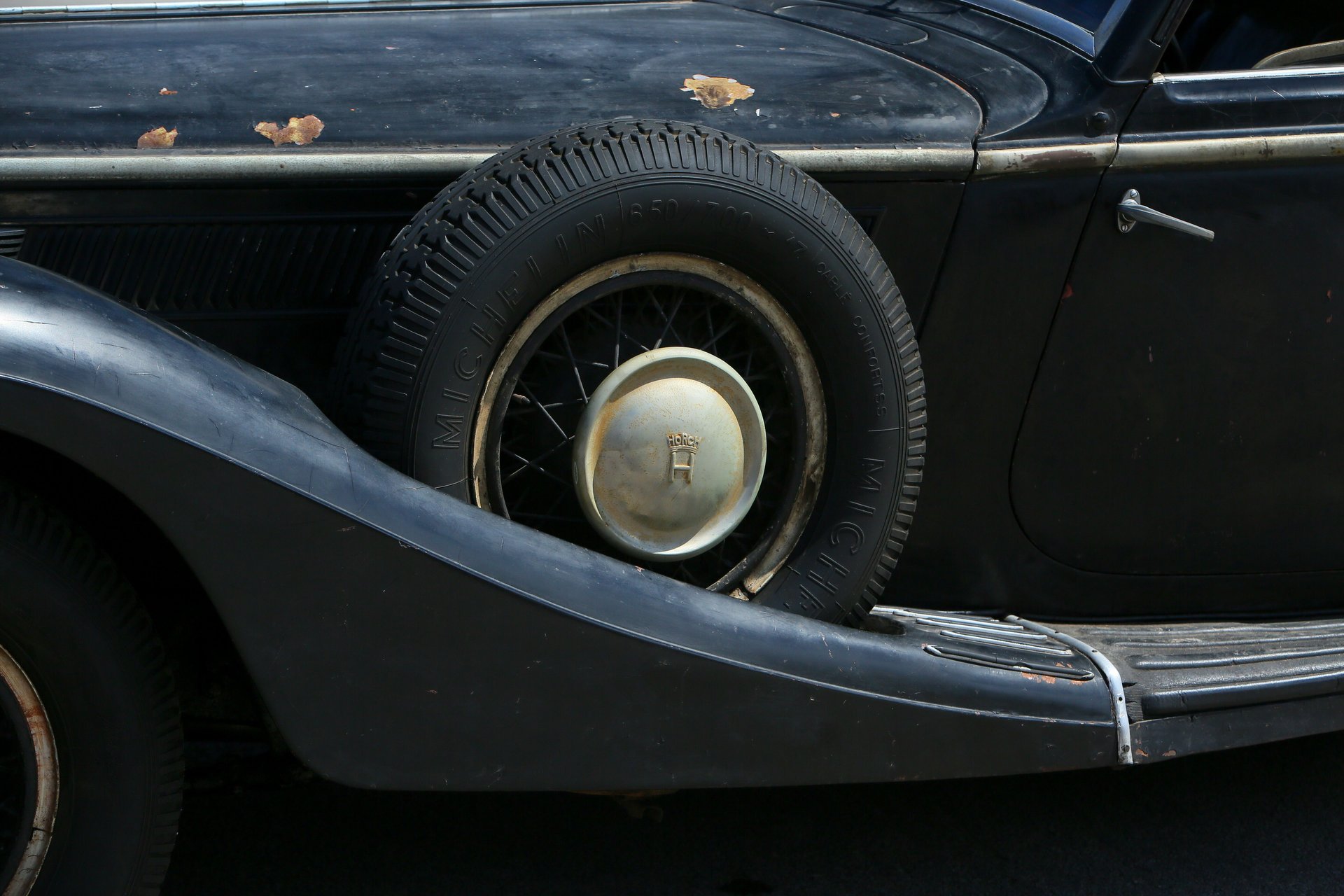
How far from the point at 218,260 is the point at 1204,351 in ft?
5.50

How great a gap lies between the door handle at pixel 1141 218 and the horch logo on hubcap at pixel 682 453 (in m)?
0.86

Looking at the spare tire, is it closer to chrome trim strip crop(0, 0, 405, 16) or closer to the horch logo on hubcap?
the horch logo on hubcap

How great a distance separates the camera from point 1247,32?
8.58 feet

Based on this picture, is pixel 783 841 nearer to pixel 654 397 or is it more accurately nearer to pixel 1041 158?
pixel 654 397

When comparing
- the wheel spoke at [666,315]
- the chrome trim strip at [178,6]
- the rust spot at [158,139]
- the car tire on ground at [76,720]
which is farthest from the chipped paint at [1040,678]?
the chrome trim strip at [178,6]

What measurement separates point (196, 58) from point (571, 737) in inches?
54.7

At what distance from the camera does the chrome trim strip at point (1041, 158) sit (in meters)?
2.14

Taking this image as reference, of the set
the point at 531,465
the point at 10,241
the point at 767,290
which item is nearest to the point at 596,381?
the point at 531,465

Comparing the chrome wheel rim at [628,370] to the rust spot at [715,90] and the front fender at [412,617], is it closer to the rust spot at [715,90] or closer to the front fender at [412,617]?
the front fender at [412,617]

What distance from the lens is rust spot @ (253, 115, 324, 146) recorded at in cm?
200

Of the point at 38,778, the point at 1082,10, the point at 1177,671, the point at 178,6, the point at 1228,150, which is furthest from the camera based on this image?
the point at 178,6

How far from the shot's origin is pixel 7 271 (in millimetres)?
1554

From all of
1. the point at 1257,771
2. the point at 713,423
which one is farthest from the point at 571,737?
the point at 1257,771

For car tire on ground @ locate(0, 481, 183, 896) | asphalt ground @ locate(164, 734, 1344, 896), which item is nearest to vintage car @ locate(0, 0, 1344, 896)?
car tire on ground @ locate(0, 481, 183, 896)
